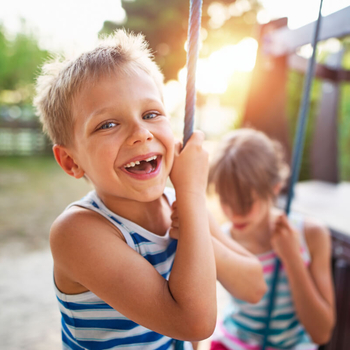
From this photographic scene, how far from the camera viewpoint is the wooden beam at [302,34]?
1.50 metres

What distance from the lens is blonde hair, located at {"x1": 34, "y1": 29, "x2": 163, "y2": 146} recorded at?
66 cm

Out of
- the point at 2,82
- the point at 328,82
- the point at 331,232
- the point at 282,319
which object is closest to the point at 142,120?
the point at 282,319

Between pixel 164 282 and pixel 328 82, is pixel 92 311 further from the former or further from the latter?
pixel 328 82

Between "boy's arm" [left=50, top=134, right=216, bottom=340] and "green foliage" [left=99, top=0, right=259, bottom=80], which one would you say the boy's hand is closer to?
"boy's arm" [left=50, top=134, right=216, bottom=340]

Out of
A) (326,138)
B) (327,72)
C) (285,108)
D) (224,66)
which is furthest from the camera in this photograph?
(224,66)

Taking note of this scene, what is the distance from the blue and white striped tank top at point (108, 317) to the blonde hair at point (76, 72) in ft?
0.61

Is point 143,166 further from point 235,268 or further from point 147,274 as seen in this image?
point 235,268

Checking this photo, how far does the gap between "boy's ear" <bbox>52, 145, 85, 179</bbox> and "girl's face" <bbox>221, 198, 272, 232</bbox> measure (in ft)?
2.13

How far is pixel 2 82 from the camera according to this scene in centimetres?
1016

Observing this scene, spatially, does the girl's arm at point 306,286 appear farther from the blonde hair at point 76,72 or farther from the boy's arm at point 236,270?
the blonde hair at point 76,72

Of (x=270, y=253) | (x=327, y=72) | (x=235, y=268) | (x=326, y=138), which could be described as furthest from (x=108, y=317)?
(x=326, y=138)

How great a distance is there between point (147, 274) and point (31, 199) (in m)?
5.16

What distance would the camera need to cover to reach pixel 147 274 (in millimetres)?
592

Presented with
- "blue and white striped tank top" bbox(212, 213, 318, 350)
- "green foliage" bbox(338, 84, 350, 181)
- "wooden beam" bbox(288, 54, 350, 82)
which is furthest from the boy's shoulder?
"green foliage" bbox(338, 84, 350, 181)
